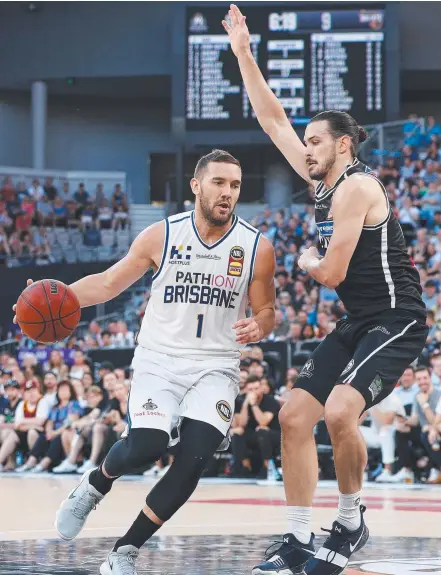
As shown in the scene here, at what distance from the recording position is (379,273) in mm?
5492

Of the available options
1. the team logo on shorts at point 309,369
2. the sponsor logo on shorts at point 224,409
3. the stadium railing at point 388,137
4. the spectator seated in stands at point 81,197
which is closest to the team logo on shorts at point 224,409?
the sponsor logo on shorts at point 224,409

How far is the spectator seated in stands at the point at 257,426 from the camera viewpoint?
43.1 ft

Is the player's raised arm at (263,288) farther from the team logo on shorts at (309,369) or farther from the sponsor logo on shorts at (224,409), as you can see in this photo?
the sponsor logo on shorts at (224,409)

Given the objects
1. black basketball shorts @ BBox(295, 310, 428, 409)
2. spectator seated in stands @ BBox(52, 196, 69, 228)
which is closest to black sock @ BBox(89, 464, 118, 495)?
black basketball shorts @ BBox(295, 310, 428, 409)

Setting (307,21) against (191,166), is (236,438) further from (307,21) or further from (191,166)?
(191,166)

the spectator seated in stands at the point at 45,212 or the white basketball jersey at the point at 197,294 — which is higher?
the spectator seated in stands at the point at 45,212

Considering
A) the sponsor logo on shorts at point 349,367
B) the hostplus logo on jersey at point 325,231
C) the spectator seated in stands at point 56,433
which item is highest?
the hostplus logo on jersey at point 325,231

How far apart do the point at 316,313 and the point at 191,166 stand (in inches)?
574

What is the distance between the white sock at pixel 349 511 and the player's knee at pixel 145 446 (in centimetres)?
91

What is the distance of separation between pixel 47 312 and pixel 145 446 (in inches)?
41.3

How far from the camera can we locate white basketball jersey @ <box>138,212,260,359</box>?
5.89 m

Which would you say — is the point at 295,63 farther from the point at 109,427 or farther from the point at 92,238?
the point at 109,427

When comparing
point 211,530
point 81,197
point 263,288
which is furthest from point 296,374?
point 81,197

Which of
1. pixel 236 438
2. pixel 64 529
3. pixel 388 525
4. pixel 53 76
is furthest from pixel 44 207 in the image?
pixel 64 529
